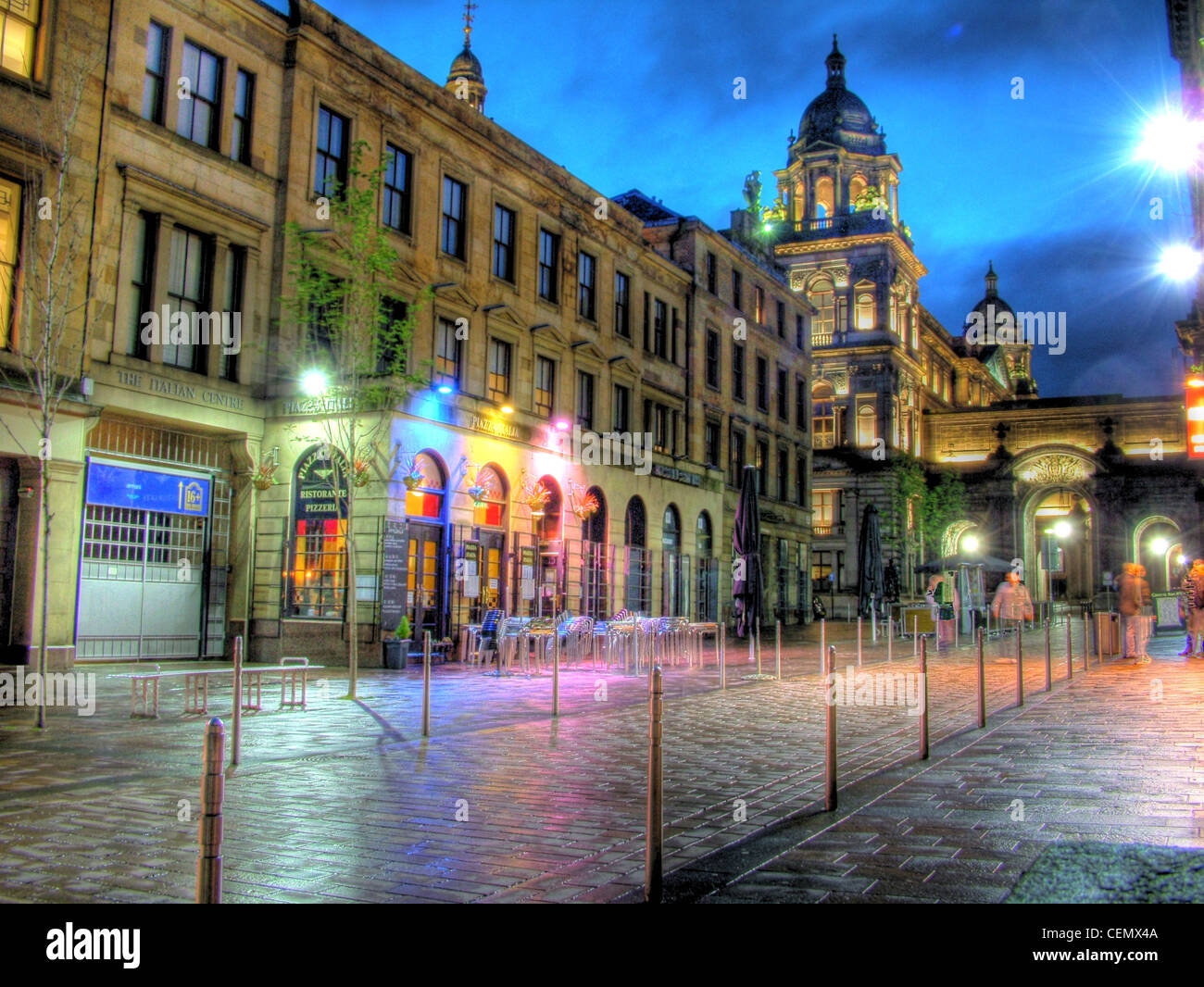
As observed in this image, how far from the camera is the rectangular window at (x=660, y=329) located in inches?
1507

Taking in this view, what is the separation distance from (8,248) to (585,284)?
62.3ft

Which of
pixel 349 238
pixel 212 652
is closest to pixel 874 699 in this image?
pixel 349 238

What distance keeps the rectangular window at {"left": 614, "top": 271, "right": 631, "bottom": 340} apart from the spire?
5676 cm

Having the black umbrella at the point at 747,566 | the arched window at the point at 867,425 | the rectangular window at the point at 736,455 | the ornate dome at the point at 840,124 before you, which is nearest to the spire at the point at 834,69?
the ornate dome at the point at 840,124

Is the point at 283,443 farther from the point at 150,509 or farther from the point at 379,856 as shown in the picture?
the point at 379,856

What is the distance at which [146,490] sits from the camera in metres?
20.5

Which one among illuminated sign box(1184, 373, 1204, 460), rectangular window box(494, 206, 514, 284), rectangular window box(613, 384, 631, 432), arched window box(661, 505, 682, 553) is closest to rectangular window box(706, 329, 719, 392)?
rectangular window box(613, 384, 631, 432)

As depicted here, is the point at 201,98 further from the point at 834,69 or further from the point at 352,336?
the point at 834,69

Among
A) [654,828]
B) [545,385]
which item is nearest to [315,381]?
[545,385]

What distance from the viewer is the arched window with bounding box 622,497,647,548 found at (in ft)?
108

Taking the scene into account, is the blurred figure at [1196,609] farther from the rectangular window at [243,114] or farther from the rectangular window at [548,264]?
the rectangular window at [243,114]

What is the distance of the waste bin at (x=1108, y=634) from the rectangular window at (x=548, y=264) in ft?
56.2
